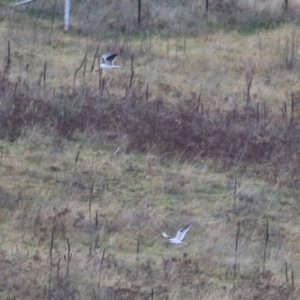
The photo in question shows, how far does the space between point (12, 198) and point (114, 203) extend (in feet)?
3.44

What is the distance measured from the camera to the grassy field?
396 inches

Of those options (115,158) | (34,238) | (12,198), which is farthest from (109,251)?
(115,158)

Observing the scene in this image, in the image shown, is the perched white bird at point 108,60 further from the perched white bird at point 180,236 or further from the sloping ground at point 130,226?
the perched white bird at point 180,236

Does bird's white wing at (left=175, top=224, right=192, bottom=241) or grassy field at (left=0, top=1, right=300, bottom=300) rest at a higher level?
bird's white wing at (left=175, top=224, right=192, bottom=241)

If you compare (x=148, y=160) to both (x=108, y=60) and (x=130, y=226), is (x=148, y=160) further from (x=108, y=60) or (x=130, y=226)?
(x=108, y=60)

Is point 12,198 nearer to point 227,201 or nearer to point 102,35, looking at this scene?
point 227,201

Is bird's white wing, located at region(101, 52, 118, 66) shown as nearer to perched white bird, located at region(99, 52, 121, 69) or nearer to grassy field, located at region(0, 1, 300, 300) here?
perched white bird, located at region(99, 52, 121, 69)

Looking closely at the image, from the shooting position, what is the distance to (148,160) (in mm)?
12828

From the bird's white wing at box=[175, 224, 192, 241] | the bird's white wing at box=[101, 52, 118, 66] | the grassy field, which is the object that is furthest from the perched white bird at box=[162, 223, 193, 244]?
the bird's white wing at box=[101, 52, 118, 66]

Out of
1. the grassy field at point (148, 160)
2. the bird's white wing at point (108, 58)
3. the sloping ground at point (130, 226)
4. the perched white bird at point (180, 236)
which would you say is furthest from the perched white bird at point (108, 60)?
the perched white bird at point (180, 236)

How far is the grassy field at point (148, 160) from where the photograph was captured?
33.0 feet

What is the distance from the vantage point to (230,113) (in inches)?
573

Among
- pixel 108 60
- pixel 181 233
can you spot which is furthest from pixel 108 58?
pixel 181 233

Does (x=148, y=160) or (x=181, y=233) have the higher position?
(x=181, y=233)
